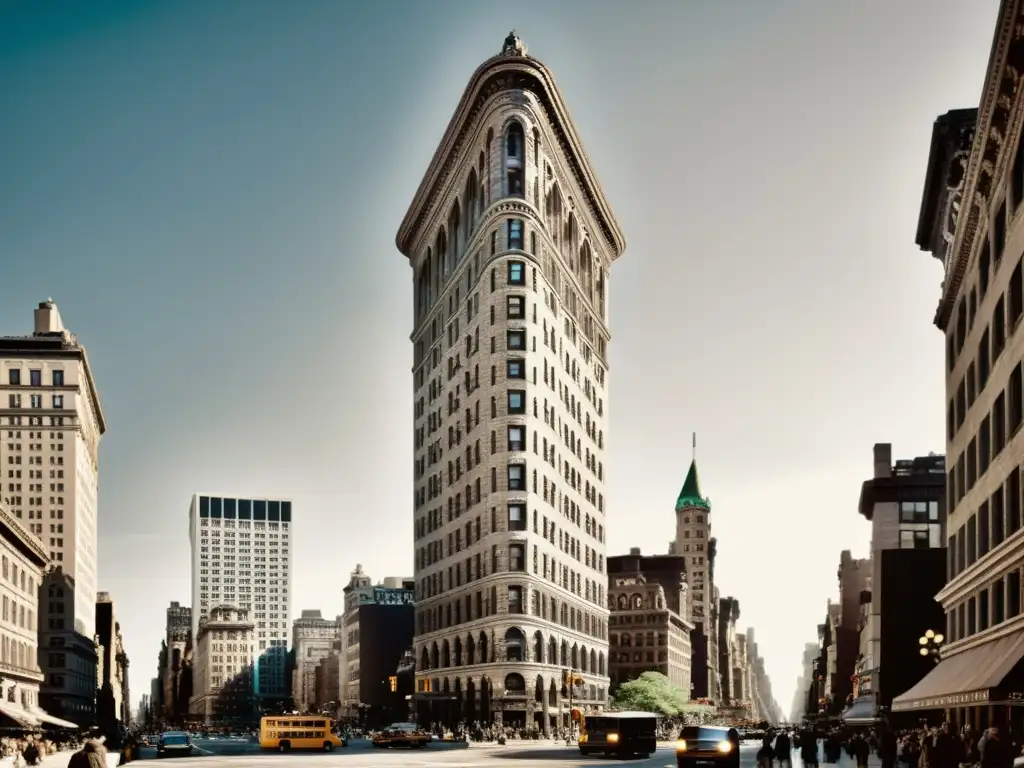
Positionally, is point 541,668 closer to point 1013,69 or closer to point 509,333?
point 509,333

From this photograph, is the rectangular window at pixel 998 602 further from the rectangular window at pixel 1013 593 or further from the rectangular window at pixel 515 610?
the rectangular window at pixel 515 610

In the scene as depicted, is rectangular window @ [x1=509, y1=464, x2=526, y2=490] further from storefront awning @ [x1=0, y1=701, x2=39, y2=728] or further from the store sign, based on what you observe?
the store sign

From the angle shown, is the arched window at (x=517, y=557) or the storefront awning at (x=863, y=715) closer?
the storefront awning at (x=863, y=715)

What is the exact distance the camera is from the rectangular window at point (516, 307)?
390 feet

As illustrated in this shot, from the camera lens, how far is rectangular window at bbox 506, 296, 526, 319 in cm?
11900

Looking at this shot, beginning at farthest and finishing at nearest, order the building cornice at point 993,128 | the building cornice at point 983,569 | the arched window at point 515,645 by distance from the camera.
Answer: the arched window at point 515,645, the building cornice at point 983,569, the building cornice at point 993,128

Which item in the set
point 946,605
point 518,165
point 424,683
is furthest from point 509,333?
point 946,605

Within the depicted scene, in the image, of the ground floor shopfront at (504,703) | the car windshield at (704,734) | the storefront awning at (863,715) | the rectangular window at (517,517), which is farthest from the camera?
the rectangular window at (517,517)

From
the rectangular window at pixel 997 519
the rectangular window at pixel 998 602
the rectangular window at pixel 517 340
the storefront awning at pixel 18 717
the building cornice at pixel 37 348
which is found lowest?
the storefront awning at pixel 18 717

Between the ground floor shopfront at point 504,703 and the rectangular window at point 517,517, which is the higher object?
the rectangular window at point 517,517

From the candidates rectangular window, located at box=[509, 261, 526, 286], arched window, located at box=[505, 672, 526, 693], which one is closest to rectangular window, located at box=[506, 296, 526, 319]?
rectangular window, located at box=[509, 261, 526, 286]

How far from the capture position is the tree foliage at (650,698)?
495ft

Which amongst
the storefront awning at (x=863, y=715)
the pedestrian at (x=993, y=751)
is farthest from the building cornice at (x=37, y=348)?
the pedestrian at (x=993, y=751)

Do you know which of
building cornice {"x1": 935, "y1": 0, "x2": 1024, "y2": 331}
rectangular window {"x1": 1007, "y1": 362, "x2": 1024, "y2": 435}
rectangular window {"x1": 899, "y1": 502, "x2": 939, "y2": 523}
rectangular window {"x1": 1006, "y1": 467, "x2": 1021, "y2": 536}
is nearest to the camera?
building cornice {"x1": 935, "y1": 0, "x2": 1024, "y2": 331}
